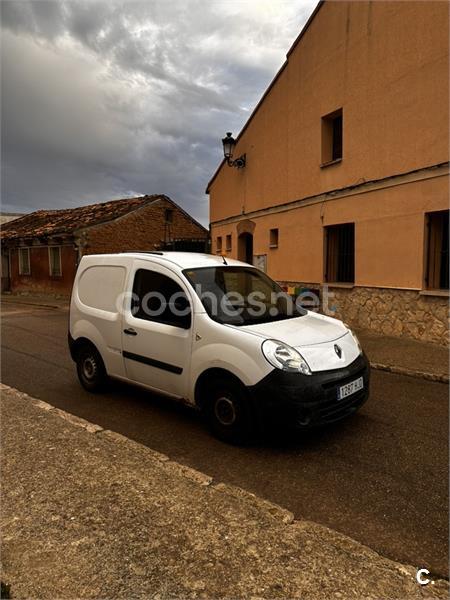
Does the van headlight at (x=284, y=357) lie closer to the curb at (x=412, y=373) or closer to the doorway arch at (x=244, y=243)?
the curb at (x=412, y=373)

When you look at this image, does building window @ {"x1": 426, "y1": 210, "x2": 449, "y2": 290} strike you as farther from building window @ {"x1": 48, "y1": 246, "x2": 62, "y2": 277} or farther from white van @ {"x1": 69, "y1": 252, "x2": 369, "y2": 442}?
building window @ {"x1": 48, "y1": 246, "x2": 62, "y2": 277}

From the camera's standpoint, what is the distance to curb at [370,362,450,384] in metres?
5.93

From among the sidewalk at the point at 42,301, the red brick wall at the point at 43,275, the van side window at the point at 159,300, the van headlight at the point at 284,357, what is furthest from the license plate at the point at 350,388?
the red brick wall at the point at 43,275

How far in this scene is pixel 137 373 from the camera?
15.1 ft

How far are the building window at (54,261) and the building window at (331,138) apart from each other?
54.3 feet

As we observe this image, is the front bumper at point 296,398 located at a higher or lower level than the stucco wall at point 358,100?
lower

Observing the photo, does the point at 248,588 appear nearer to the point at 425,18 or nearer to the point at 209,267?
the point at 209,267

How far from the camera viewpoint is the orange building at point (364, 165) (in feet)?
25.5

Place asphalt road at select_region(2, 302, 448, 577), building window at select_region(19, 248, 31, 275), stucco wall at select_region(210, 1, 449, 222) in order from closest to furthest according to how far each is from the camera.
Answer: asphalt road at select_region(2, 302, 448, 577) < stucco wall at select_region(210, 1, 449, 222) < building window at select_region(19, 248, 31, 275)

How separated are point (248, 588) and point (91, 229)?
69.3 ft

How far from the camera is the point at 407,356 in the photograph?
7.07 m

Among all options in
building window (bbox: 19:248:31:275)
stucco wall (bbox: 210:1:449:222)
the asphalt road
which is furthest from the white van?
building window (bbox: 19:248:31:275)

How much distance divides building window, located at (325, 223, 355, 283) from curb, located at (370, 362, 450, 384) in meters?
3.84

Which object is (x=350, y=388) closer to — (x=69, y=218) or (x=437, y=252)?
(x=437, y=252)
